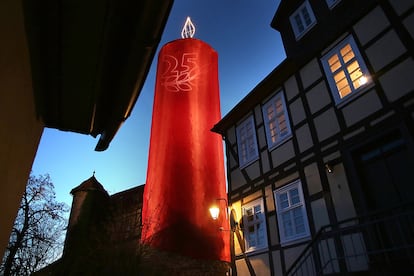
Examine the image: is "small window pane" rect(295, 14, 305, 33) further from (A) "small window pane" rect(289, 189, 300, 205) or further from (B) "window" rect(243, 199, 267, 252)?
(B) "window" rect(243, 199, 267, 252)

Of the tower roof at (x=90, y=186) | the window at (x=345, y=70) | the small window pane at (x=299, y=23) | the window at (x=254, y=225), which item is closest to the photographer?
the window at (x=345, y=70)

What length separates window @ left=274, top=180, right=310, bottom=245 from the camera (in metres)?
→ 8.20

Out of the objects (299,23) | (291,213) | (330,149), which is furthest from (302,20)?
(291,213)

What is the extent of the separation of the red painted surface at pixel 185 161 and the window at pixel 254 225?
8.55 ft

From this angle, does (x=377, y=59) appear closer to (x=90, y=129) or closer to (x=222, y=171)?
(x=90, y=129)

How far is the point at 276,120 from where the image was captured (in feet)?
33.6

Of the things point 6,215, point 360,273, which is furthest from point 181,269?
point 6,215

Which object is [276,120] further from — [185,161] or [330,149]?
[185,161]

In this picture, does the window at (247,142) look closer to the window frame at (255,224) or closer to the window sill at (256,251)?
the window frame at (255,224)

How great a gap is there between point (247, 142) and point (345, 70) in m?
4.40

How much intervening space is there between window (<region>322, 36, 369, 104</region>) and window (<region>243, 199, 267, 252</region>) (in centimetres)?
424

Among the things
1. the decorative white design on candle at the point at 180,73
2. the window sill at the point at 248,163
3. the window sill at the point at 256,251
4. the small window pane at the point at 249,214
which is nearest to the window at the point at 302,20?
the window sill at the point at 248,163

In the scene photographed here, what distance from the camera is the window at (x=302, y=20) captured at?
10078 mm

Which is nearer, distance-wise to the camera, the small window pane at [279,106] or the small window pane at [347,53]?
the small window pane at [347,53]
